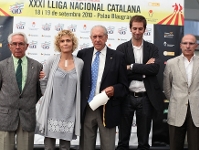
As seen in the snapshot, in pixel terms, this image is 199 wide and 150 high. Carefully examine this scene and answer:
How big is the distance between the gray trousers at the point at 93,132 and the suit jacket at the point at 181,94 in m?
0.88

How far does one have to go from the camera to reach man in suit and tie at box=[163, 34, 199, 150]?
3.41 metres

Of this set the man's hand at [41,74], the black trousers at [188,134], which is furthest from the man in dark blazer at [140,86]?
the man's hand at [41,74]

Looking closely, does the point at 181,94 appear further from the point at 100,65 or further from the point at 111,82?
the point at 100,65

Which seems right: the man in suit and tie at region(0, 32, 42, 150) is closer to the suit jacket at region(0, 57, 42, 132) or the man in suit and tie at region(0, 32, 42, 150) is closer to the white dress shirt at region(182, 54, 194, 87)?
the suit jacket at region(0, 57, 42, 132)

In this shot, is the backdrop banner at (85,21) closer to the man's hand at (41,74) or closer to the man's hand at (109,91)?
the man's hand at (41,74)

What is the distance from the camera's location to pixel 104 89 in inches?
116

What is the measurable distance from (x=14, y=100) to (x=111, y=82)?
100 cm

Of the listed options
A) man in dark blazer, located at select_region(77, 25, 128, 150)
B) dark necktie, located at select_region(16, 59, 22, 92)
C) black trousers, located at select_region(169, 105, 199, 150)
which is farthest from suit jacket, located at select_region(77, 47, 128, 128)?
black trousers, located at select_region(169, 105, 199, 150)

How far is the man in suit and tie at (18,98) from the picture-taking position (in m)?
2.81

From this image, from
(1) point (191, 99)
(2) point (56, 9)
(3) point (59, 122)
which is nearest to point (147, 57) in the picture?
(1) point (191, 99)

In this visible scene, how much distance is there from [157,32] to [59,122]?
2.55 m

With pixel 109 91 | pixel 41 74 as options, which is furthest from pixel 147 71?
pixel 41 74

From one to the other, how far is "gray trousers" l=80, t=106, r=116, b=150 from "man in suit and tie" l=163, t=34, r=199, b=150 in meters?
0.89

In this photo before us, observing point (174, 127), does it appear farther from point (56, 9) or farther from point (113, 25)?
point (56, 9)
